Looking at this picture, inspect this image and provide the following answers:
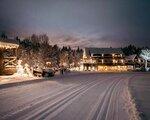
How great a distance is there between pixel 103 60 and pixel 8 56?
81.7 meters

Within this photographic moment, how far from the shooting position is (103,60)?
126 m

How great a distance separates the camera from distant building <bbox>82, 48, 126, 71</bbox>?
124 metres

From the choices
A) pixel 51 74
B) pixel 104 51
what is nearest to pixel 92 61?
pixel 104 51

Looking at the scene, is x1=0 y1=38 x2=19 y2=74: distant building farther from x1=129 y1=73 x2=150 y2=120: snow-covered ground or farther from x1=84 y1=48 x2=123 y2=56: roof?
x1=84 y1=48 x2=123 y2=56: roof

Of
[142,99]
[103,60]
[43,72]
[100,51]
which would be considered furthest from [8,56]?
[100,51]

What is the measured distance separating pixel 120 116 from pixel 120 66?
377ft

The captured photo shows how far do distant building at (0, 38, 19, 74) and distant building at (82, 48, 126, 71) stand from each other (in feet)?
248

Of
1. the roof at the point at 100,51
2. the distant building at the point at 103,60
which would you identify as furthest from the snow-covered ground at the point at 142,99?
the roof at the point at 100,51

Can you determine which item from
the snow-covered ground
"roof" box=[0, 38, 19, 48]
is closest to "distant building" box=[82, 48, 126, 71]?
"roof" box=[0, 38, 19, 48]

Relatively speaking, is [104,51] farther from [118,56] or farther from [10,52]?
[10,52]

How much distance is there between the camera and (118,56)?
5148 inches

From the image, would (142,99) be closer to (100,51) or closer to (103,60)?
(103,60)

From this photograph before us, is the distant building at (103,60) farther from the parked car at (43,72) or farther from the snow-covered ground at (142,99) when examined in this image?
the snow-covered ground at (142,99)

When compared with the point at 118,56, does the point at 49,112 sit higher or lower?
lower
